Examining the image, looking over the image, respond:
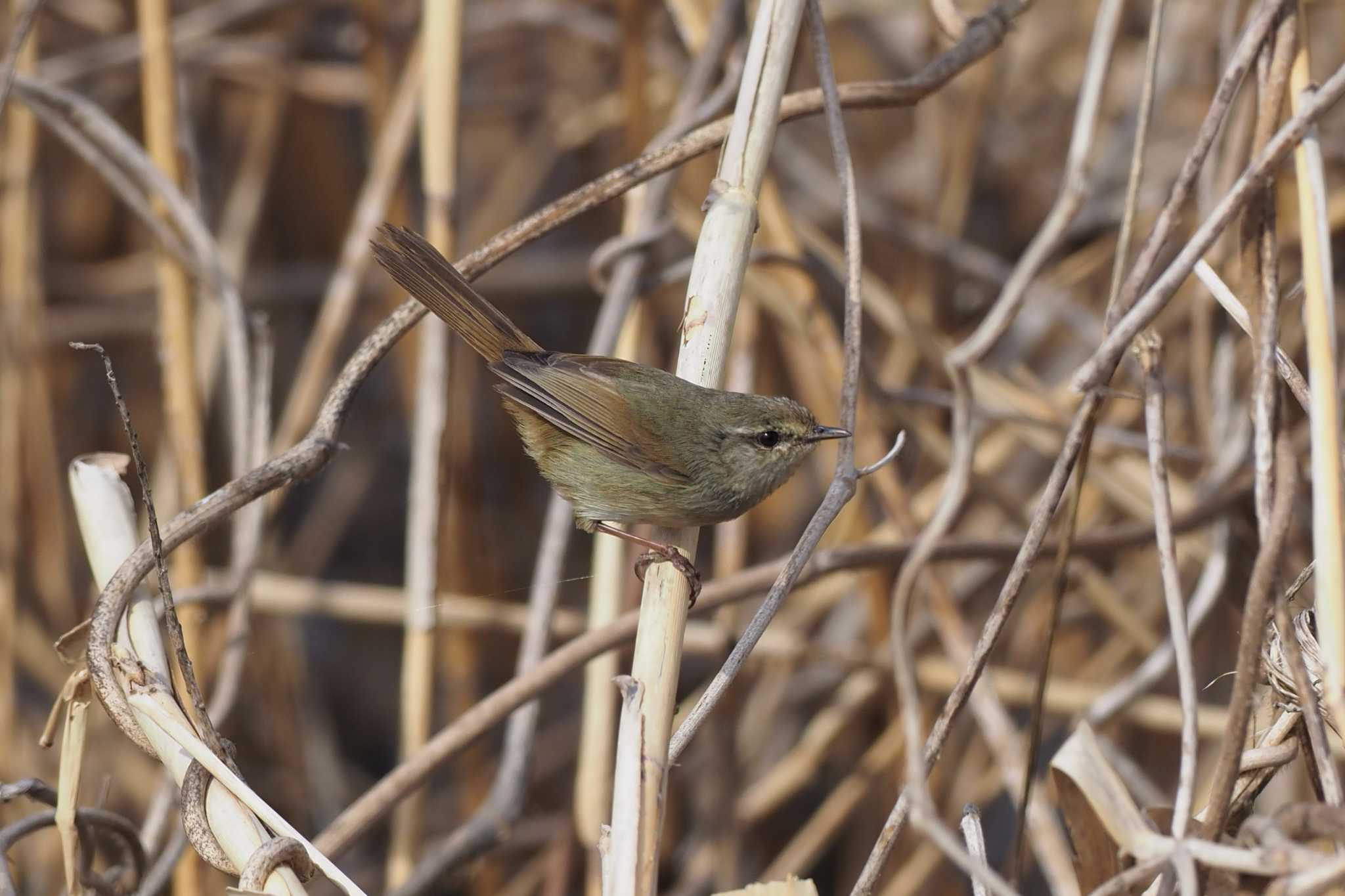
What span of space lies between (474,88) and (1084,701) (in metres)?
3.38

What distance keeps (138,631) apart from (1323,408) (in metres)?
1.48

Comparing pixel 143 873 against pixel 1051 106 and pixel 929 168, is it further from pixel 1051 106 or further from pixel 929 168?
pixel 1051 106

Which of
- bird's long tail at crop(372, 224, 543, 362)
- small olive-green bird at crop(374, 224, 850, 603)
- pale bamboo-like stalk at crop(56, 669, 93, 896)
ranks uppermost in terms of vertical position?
bird's long tail at crop(372, 224, 543, 362)

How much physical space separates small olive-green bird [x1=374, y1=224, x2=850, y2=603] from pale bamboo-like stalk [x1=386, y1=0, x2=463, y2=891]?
0.46 feet

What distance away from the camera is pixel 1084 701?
320cm

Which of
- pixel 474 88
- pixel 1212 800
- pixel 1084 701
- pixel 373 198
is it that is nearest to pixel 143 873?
pixel 1212 800

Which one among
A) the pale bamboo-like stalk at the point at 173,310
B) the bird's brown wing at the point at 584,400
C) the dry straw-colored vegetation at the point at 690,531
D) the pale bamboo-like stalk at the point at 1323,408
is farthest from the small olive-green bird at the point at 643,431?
the pale bamboo-like stalk at the point at 1323,408

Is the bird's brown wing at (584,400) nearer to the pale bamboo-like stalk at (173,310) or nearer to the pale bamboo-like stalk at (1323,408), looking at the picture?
the pale bamboo-like stalk at (173,310)

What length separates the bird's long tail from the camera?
1.99 metres

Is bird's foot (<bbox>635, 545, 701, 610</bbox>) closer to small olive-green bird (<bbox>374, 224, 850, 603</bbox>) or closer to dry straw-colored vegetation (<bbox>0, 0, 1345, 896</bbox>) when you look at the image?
dry straw-colored vegetation (<bbox>0, 0, 1345, 896</bbox>)

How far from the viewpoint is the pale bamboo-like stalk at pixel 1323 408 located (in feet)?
4.17

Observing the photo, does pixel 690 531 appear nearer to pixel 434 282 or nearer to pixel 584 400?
pixel 584 400

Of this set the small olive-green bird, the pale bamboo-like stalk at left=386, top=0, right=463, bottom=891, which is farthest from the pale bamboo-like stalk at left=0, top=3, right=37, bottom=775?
the small olive-green bird

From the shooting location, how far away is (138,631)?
5.09 feet
